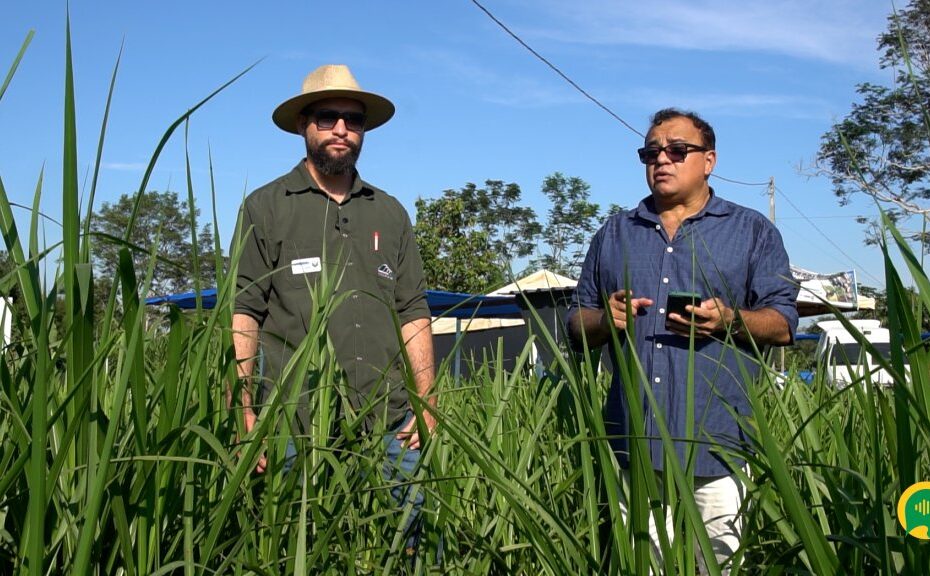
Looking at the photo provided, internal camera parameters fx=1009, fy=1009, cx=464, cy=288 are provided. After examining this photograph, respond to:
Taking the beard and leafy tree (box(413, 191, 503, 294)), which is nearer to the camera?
the beard

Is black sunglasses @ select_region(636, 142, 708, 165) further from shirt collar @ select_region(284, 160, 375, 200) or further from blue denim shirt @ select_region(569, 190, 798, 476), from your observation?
shirt collar @ select_region(284, 160, 375, 200)

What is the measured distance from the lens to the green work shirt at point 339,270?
2809mm

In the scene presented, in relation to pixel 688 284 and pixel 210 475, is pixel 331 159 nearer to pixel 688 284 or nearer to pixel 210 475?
pixel 688 284

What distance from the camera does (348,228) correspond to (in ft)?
9.86

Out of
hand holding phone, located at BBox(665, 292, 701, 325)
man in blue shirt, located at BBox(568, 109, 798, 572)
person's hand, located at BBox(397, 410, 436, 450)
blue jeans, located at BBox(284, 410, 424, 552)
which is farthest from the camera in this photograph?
man in blue shirt, located at BBox(568, 109, 798, 572)

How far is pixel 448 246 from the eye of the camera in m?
24.6

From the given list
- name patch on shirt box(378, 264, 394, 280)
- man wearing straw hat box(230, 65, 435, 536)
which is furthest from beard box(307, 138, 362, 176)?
name patch on shirt box(378, 264, 394, 280)

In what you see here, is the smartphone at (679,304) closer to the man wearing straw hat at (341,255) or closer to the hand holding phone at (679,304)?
the hand holding phone at (679,304)

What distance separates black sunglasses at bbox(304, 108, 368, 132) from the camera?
3045 mm

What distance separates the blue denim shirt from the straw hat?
944mm

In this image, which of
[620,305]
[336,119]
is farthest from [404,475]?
[336,119]

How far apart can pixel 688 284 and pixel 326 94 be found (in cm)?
127

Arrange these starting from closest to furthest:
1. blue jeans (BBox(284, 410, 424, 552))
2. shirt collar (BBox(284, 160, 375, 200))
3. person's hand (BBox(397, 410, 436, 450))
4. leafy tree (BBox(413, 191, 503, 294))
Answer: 1. blue jeans (BBox(284, 410, 424, 552))
2. person's hand (BBox(397, 410, 436, 450))
3. shirt collar (BBox(284, 160, 375, 200))
4. leafy tree (BBox(413, 191, 503, 294))

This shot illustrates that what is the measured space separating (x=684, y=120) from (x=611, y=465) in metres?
1.59
